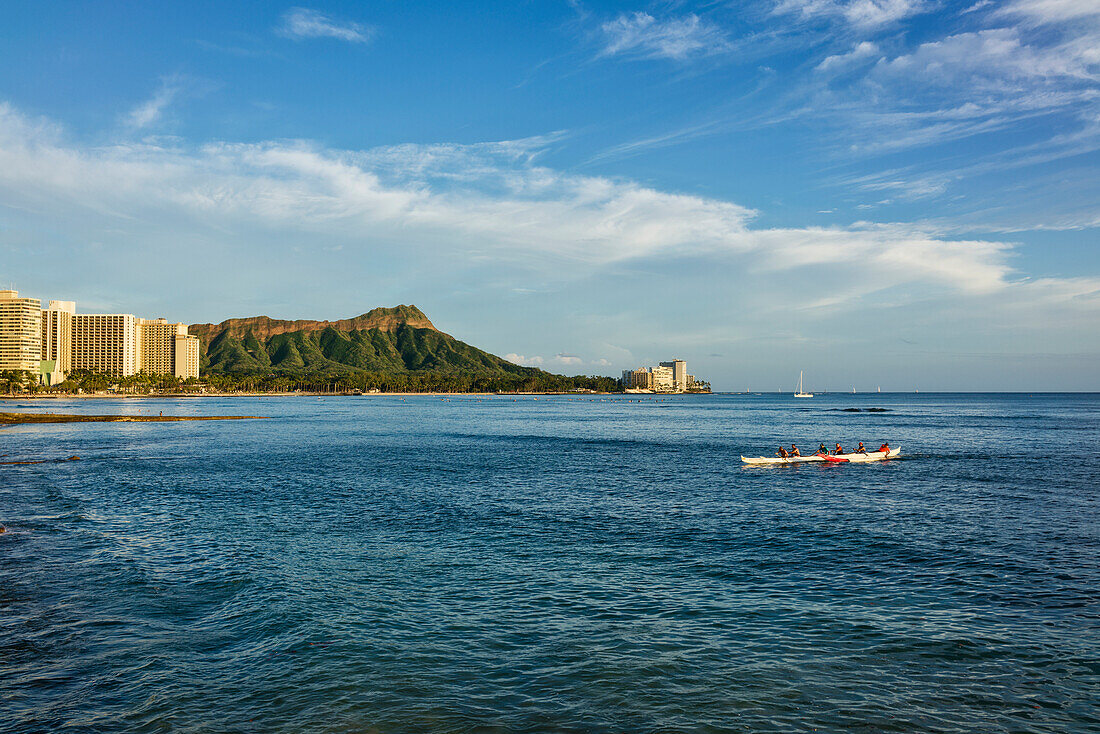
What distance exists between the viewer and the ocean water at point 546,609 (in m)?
13.8

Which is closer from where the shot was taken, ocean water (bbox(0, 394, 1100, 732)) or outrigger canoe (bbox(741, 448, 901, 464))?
ocean water (bbox(0, 394, 1100, 732))

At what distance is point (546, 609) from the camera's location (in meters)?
19.4

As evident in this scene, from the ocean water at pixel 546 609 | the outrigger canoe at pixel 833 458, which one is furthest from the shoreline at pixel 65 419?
the outrigger canoe at pixel 833 458

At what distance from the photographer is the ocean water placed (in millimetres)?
13781

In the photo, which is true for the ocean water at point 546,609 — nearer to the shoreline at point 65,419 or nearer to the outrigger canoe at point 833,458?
the outrigger canoe at point 833,458

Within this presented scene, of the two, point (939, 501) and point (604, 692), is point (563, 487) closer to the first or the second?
point (939, 501)

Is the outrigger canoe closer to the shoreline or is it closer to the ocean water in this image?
the ocean water

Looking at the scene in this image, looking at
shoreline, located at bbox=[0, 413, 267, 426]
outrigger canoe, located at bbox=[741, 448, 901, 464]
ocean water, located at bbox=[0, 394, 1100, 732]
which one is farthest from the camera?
shoreline, located at bbox=[0, 413, 267, 426]

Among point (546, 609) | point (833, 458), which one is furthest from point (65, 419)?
point (546, 609)

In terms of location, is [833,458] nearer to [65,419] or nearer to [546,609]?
[546,609]

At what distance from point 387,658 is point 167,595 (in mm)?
8840

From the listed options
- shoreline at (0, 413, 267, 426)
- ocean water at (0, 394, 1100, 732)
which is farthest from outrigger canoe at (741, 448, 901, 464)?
shoreline at (0, 413, 267, 426)

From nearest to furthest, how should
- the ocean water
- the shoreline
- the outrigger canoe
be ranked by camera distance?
the ocean water < the outrigger canoe < the shoreline

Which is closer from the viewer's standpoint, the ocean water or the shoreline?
the ocean water
